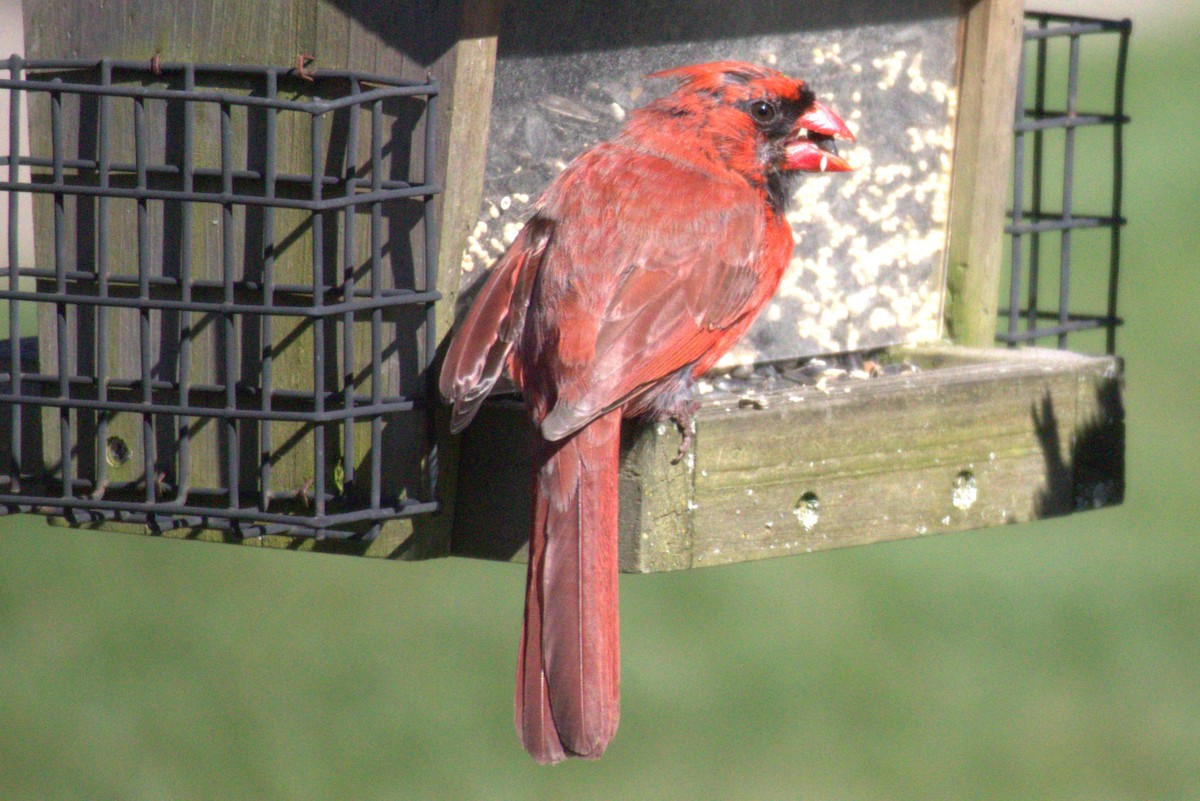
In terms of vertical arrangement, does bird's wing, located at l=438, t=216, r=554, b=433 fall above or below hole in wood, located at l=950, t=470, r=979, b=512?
above

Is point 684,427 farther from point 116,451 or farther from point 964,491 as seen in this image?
point 116,451

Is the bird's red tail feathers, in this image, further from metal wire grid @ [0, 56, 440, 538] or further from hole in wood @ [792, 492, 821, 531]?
hole in wood @ [792, 492, 821, 531]

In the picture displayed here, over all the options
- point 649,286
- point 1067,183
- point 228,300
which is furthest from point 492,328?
point 1067,183

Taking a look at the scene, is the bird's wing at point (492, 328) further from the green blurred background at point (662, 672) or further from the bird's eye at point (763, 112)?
the green blurred background at point (662, 672)

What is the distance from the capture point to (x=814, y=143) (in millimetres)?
3725

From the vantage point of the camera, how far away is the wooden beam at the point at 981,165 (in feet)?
13.7

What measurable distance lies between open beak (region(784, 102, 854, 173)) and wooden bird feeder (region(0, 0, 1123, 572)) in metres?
0.25

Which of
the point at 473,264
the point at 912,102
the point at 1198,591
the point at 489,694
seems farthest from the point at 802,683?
the point at 473,264

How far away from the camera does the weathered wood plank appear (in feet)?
10.6

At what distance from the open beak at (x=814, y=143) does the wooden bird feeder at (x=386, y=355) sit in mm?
246

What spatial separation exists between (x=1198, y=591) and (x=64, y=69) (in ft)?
16.3

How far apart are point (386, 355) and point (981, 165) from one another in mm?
1629

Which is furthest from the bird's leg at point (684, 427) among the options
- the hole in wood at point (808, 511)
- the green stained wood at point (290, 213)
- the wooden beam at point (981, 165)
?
the wooden beam at point (981, 165)

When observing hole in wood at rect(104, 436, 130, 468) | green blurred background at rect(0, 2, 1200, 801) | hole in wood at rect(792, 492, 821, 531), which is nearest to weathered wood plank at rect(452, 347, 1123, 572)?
hole in wood at rect(792, 492, 821, 531)
